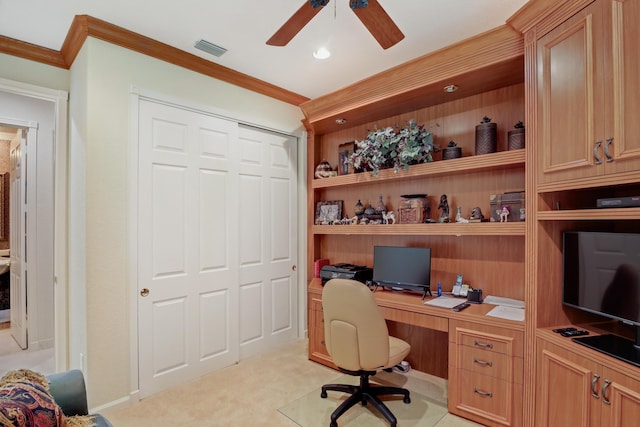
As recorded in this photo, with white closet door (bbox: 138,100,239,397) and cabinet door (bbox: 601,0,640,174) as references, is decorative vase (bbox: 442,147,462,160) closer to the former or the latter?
cabinet door (bbox: 601,0,640,174)

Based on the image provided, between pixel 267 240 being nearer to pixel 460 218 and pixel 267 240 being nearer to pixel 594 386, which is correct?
pixel 460 218

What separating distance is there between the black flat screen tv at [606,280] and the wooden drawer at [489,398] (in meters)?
0.62

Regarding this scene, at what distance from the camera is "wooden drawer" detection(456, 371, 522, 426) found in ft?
→ 6.81

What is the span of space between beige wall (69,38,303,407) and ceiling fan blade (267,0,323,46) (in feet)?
4.24

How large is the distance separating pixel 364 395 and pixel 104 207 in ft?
7.53

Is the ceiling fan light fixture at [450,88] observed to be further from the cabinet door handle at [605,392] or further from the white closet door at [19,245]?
the white closet door at [19,245]

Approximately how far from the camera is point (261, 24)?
2.36 metres

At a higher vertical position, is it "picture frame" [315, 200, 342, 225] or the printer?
"picture frame" [315, 200, 342, 225]

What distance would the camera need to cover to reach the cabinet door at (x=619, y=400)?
139 cm

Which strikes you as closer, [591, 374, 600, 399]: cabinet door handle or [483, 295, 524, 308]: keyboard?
[591, 374, 600, 399]: cabinet door handle

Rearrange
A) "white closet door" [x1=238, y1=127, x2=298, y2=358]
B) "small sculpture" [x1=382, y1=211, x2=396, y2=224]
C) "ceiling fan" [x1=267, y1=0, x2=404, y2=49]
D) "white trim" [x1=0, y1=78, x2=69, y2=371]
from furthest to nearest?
"white closet door" [x1=238, y1=127, x2=298, y2=358] → "small sculpture" [x1=382, y1=211, x2=396, y2=224] → "white trim" [x1=0, y1=78, x2=69, y2=371] → "ceiling fan" [x1=267, y1=0, x2=404, y2=49]

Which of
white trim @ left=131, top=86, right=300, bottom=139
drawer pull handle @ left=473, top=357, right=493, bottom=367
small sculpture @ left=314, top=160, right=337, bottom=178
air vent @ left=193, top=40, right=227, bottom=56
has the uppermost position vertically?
air vent @ left=193, top=40, right=227, bottom=56

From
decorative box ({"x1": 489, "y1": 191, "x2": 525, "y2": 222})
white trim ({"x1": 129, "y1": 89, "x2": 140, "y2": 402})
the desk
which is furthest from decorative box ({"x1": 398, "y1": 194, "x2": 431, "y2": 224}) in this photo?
white trim ({"x1": 129, "y1": 89, "x2": 140, "y2": 402})

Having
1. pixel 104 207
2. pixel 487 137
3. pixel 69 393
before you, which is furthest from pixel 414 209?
pixel 69 393
